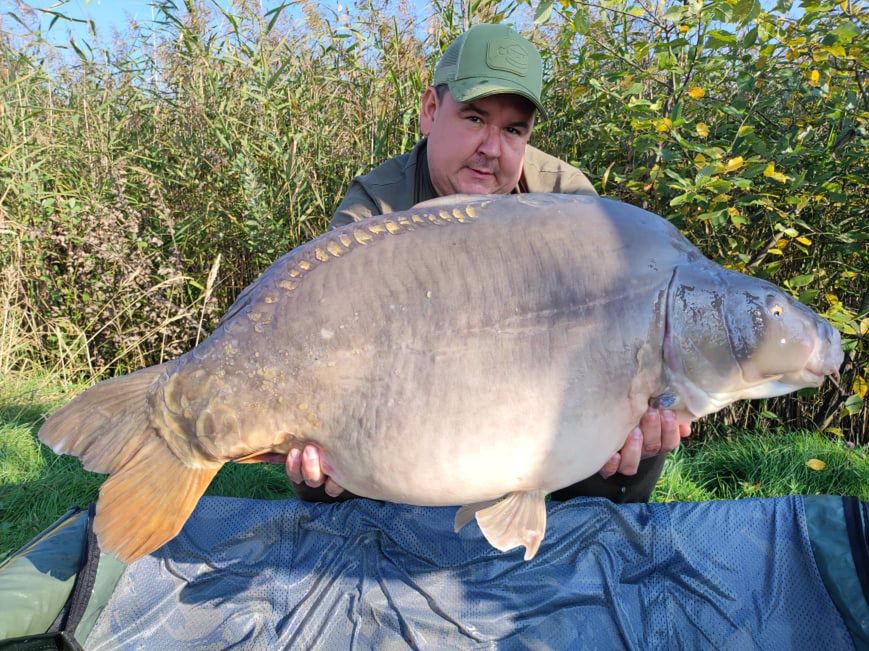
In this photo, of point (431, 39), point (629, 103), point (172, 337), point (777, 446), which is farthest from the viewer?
point (172, 337)

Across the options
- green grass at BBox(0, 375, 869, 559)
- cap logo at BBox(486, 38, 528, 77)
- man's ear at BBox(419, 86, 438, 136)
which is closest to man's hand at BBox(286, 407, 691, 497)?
green grass at BBox(0, 375, 869, 559)

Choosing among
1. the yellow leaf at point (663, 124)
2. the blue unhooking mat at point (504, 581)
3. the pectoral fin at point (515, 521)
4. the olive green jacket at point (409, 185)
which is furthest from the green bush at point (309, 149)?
the pectoral fin at point (515, 521)

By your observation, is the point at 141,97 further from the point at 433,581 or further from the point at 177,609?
the point at 433,581

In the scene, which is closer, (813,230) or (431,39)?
(813,230)

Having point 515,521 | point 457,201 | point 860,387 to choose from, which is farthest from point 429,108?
point 860,387

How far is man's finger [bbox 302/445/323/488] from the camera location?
1296 millimetres

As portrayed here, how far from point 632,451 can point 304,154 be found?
6.21 ft

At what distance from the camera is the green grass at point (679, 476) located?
214 centimetres

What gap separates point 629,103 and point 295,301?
54.8 inches

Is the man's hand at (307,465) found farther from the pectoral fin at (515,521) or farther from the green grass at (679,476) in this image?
the green grass at (679,476)

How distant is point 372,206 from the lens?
2.04 m

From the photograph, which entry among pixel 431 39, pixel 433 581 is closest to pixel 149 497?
pixel 433 581

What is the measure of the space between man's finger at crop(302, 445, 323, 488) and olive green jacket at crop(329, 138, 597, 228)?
33.6 inches

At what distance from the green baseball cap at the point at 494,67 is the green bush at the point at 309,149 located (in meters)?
0.37
